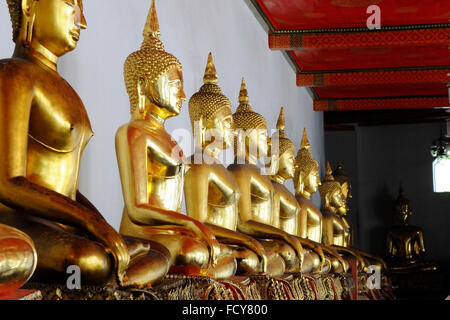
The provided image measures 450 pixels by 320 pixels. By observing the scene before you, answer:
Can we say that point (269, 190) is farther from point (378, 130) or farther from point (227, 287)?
point (378, 130)

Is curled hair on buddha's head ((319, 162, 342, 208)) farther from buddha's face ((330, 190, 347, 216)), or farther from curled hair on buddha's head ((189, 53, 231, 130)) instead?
curled hair on buddha's head ((189, 53, 231, 130))

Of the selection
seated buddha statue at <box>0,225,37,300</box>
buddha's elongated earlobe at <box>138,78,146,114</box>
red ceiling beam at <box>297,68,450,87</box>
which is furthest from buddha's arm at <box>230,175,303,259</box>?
red ceiling beam at <box>297,68,450,87</box>

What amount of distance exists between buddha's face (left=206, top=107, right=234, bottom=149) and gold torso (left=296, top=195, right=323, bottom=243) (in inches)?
75.9

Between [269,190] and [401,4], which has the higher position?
[401,4]

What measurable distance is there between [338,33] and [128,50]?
3.23 meters

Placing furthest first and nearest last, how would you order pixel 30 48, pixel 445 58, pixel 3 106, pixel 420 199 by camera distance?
pixel 420 199, pixel 445 58, pixel 30 48, pixel 3 106

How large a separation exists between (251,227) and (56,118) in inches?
64.5

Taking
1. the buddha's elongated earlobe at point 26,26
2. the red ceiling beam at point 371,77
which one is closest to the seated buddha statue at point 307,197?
the red ceiling beam at point 371,77

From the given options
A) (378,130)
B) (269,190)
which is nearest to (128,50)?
(269,190)

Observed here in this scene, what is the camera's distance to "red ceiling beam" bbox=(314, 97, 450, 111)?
28.6 feet

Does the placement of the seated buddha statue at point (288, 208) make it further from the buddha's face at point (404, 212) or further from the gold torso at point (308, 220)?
the buddha's face at point (404, 212)

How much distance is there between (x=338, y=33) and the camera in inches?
234

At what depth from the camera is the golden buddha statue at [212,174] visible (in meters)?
2.86

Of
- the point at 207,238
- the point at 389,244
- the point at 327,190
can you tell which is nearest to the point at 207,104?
the point at 207,238
